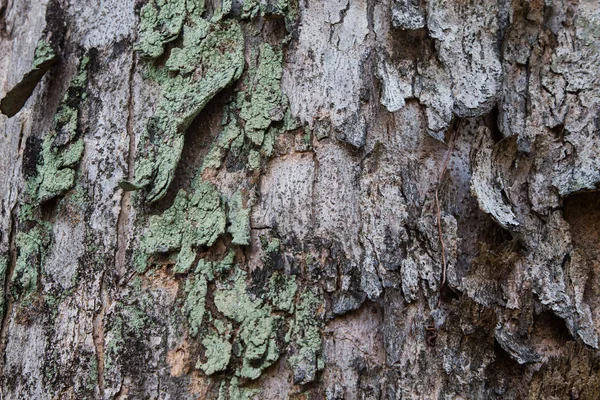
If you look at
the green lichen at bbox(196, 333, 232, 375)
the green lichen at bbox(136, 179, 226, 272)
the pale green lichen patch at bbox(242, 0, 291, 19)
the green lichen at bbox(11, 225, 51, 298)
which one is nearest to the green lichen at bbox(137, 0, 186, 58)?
the pale green lichen patch at bbox(242, 0, 291, 19)

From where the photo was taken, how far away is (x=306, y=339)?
45.0 inches

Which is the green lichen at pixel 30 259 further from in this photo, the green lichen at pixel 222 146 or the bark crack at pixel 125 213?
the green lichen at pixel 222 146

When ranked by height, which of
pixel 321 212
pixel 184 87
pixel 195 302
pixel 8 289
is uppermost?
pixel 184 87

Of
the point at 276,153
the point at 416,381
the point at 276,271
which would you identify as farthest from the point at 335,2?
the point at 416,381

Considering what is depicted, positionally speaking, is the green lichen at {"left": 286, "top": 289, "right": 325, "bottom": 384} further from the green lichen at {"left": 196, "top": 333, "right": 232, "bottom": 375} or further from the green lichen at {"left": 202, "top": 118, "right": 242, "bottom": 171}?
the green lichen at {"left": 202, "top": 118, "right": 242, "bottom": 171}

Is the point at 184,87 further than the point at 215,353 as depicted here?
Yes

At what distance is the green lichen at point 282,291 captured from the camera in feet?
3.79

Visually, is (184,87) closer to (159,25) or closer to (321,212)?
(159,25)

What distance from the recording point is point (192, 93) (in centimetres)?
126

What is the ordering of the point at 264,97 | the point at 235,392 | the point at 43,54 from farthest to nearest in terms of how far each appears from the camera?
the point at 43,54 → the point at 264,97 → the point at 235,392

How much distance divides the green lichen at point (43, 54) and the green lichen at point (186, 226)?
0.46m

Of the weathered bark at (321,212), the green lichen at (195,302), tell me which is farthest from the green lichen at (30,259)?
the green lichen at (195,302)

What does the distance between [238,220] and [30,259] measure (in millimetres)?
460

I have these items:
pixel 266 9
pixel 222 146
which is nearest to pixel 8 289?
pixel 222 146
